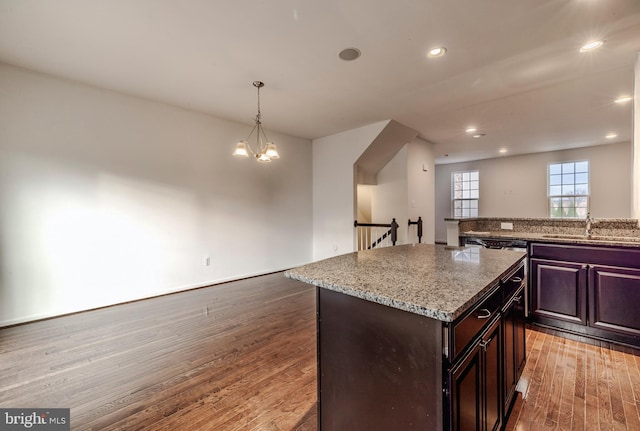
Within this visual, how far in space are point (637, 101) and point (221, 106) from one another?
15.0ft

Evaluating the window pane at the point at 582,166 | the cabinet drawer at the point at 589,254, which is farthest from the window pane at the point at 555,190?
the cabinet drawer at the point at 589,254

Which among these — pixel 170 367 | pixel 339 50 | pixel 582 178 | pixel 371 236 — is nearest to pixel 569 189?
pixel 582 178

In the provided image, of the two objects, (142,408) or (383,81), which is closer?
(142,408)

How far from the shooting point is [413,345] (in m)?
0.97

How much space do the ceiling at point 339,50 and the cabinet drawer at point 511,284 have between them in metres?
1.93

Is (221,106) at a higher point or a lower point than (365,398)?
higher

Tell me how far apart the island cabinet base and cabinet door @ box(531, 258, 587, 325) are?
8.26 feet

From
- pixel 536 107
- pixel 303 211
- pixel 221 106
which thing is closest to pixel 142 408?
pixel 221 106

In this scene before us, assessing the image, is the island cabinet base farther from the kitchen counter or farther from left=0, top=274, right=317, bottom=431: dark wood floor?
the kitchen counter

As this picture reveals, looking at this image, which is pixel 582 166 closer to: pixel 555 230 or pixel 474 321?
pixel 555 230

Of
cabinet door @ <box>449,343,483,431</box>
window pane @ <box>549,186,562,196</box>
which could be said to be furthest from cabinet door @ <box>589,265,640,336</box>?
window pane @ <box>549,186,562,196</box>

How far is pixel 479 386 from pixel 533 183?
8144mm

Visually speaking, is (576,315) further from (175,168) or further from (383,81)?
(175,168)

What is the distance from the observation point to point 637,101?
7.98 feet
